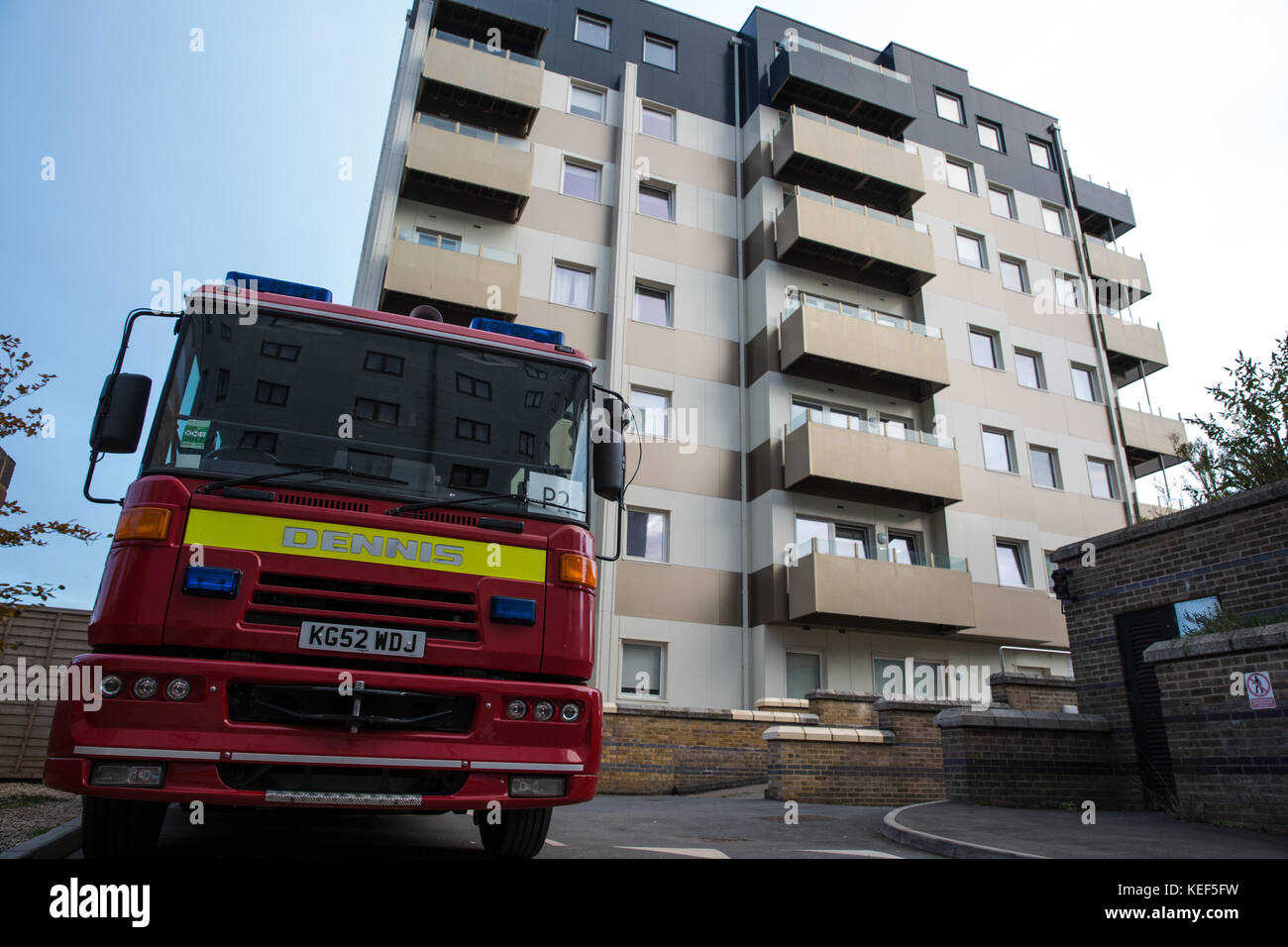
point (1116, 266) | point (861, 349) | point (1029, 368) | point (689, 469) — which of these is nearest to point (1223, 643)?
point (689, 469)

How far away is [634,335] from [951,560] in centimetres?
971

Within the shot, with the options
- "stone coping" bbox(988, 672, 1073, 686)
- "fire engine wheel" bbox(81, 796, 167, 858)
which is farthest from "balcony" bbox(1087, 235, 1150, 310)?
"fire engine wheel" bbox(81, 796, 167, 858)

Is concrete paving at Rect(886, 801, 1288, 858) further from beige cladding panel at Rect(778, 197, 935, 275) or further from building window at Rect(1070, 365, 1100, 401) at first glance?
building window at Rect(1070, 365, 1100, 401)

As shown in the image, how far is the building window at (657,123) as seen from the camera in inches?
926

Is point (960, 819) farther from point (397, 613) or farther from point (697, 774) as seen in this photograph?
point (697, 774)

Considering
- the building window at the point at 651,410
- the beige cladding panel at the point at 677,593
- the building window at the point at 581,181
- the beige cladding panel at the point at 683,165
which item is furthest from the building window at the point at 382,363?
the beige cladding panel at the point at 683,165

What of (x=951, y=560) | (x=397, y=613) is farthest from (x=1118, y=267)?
(x=397, y=613)

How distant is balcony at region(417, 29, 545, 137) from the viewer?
20766 millimetres

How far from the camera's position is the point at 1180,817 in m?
8.10

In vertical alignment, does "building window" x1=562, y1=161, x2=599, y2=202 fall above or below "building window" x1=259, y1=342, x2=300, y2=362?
above

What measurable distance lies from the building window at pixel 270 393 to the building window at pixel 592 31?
2242 cm

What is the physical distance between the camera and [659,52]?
24953 millimetres

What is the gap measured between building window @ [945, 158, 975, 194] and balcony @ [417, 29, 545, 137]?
1419 centimetres
